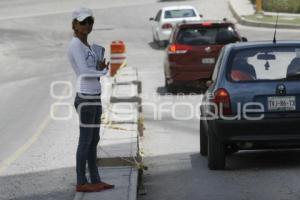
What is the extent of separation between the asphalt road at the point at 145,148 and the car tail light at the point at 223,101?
783mm

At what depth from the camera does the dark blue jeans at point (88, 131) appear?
9562 millimetres

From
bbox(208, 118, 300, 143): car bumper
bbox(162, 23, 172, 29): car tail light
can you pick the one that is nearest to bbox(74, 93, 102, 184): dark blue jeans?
bbox(208, 118, 300, 143): car bumper

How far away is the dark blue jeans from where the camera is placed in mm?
9562

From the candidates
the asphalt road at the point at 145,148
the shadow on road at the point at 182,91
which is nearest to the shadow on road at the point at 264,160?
the asphalt road at the point at 145,148

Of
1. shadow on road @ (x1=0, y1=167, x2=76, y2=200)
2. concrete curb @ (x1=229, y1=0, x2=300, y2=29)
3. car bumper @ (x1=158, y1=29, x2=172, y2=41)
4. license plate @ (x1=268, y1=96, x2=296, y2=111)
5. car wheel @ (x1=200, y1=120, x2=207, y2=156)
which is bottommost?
shadow on road @ (x1=0, y1=167, x2=76, y2=200)

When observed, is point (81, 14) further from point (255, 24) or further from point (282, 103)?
point (255, 24)

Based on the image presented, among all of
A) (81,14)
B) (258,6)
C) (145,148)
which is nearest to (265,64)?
(81,14)

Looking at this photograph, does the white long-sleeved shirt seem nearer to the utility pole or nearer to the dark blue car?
the dark blue car

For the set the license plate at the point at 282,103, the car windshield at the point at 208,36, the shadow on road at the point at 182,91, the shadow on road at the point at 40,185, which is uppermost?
the car windshield at the point at 208,36

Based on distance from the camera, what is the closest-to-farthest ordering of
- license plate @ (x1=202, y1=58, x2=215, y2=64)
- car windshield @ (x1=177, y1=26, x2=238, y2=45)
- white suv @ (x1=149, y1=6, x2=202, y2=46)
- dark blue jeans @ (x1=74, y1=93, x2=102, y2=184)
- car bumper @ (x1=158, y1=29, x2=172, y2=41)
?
dark blue jeans @ (x1=74, y1=93, x2=102, y2=184), license plate @ (x1=202, y1=58, x2=215, y2=64), car windshield @ (x1=177, y1=26, x2=238, y2=45), car bumper @ (x1=158, y1=29, x2=172, y2=41), white suv @ (x1=149, y1=6, x2=202, y2=46)

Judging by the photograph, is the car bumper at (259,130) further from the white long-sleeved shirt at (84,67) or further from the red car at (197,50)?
the red car at (197,50)

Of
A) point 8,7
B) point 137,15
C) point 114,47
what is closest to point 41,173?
point 114,47

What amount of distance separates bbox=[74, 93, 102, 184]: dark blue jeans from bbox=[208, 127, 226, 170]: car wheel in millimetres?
2009

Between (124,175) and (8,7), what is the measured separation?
50.6 m
